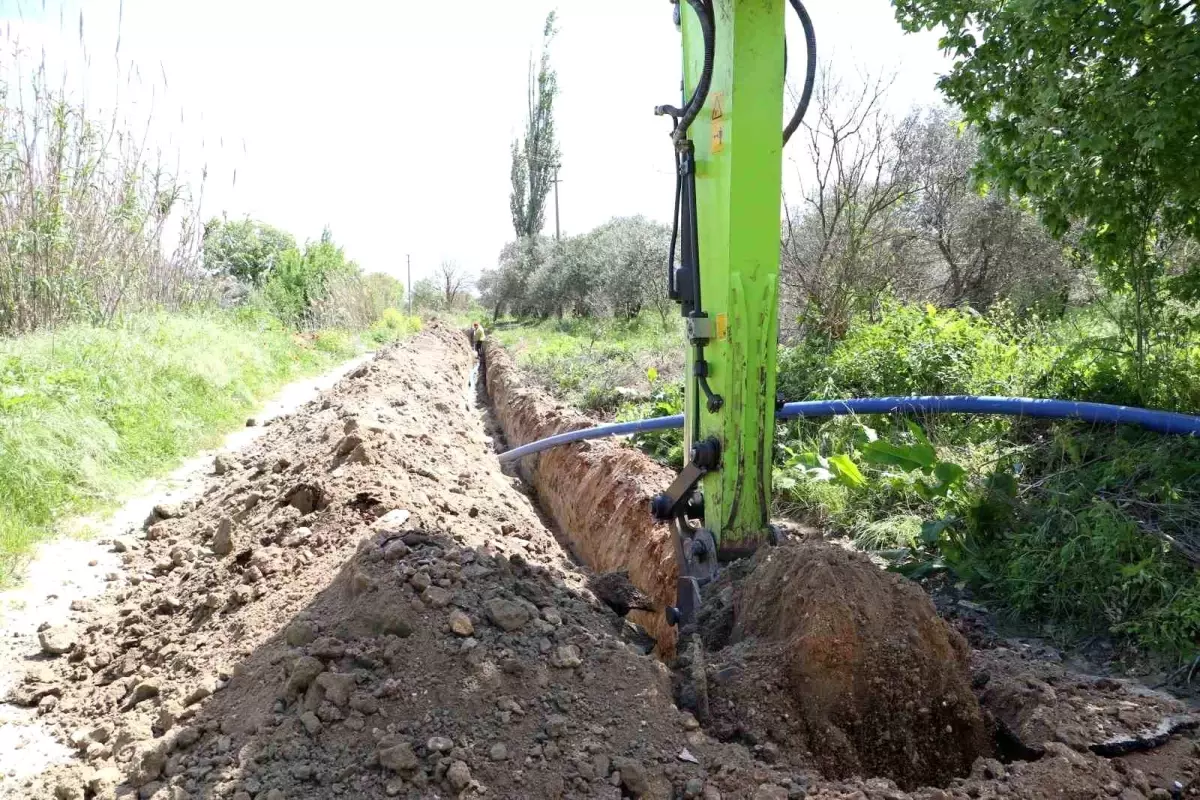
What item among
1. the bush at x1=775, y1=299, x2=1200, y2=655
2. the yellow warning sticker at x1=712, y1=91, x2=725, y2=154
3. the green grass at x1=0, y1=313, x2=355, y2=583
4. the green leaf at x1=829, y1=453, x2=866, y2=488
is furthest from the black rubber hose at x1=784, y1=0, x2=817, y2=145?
the green grass at x1=0, y1=313, x2=355, y2=583

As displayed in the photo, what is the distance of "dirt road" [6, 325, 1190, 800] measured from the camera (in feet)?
7.89

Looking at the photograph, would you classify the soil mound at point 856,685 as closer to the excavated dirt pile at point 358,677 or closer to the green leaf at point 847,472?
the excavated dirt pile at point 358,677

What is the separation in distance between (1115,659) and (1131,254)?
285 centimetres

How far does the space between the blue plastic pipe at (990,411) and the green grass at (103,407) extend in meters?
3.42

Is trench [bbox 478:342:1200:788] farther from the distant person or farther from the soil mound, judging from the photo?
the distant person

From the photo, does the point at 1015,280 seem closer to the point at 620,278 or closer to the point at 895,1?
the point at 895,1

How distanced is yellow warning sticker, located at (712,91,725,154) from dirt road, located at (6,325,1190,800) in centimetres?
201

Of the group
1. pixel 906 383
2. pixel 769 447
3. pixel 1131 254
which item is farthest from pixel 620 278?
pixel 769 447

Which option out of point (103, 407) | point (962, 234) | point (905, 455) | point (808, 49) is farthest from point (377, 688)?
point (962, 234)

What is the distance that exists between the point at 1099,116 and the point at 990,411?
6.55 feet

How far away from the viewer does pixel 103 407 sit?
7.51 metres

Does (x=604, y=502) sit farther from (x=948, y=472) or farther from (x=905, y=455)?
(x=948, y=472)

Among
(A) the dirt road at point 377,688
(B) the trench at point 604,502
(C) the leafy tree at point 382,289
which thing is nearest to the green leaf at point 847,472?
(B) the trench at point 604,502

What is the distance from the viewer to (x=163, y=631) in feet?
13.1
